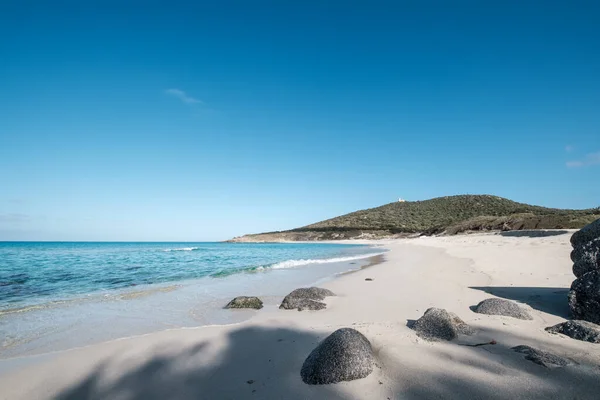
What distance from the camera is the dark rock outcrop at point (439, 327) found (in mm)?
4875

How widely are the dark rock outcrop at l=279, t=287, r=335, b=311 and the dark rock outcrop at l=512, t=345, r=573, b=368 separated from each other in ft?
15.3

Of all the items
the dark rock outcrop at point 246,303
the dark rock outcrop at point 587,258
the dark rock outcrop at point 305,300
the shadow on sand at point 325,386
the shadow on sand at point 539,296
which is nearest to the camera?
the shadow on sand at point 325,386

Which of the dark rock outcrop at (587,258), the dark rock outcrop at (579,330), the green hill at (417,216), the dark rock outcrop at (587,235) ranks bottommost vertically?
the dark rock outcrop at (579,330)

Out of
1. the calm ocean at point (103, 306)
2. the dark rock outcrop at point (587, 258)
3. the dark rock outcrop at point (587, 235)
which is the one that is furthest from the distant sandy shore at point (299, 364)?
the dark rock outcrop at point (587, 235)

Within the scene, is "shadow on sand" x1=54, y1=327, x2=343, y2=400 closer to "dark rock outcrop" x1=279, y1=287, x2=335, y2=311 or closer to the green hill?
"dark rock outcrop" x1=279, y1=287, x2=335, y2=311

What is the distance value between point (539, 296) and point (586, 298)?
2.19 metres

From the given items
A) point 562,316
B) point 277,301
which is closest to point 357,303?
point 277,301

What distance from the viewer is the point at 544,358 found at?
383 centimetres

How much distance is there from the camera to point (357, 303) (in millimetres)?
8383

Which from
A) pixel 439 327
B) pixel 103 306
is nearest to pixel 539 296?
pixel 439 327

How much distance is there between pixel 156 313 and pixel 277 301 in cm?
344

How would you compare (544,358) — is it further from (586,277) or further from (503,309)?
(586,277)

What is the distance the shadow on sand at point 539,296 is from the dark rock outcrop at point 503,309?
2.39 ft

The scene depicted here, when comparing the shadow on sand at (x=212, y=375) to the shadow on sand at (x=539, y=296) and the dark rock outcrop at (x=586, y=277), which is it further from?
the shadow on sand at (x=539, y=296)
